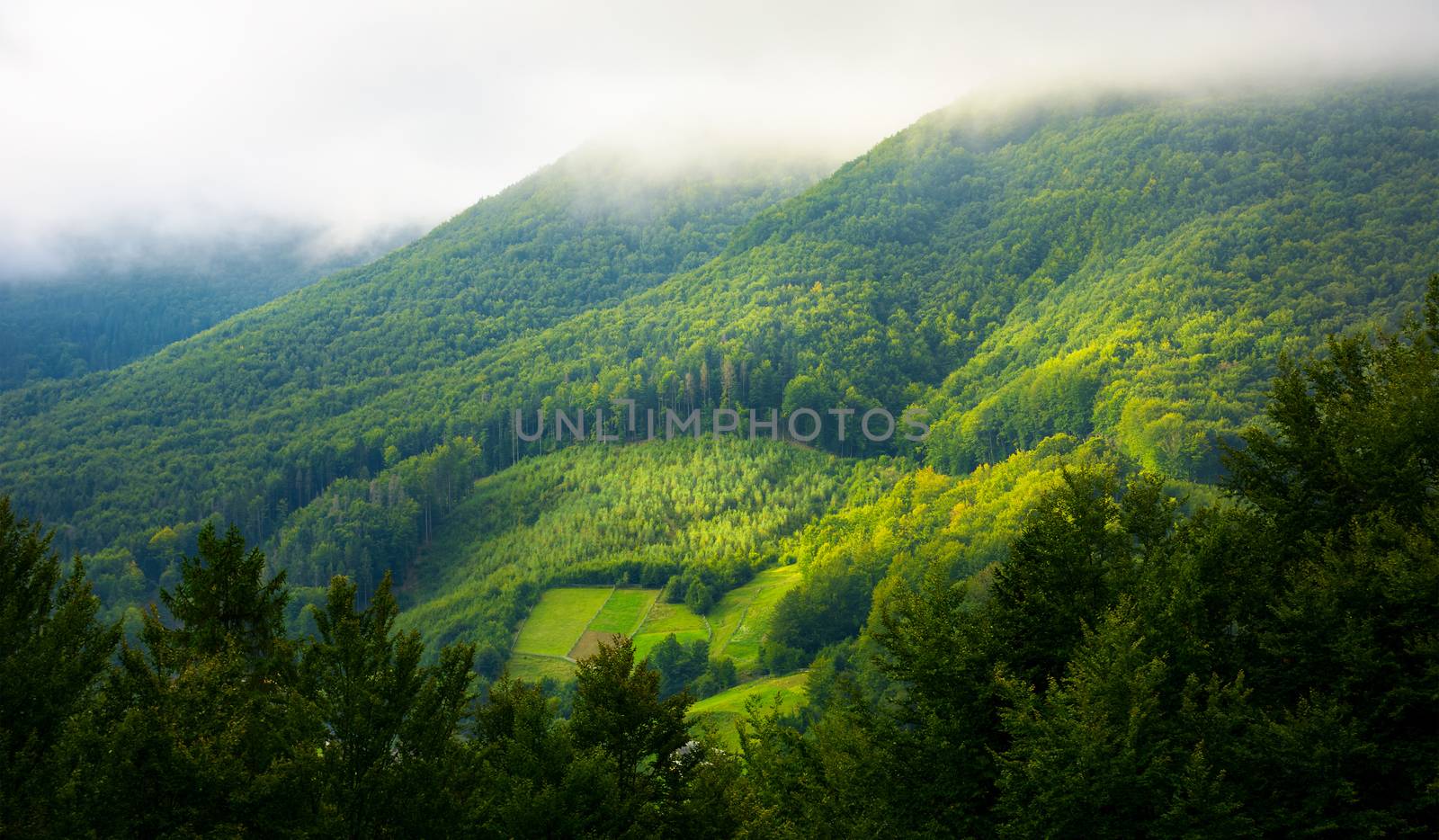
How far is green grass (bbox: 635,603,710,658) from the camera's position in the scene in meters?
110

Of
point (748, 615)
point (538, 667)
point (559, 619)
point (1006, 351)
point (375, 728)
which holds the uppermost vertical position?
point (375, 728)

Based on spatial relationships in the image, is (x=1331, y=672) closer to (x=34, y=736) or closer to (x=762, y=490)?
(x=34, y=736)

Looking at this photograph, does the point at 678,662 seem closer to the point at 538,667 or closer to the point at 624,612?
the point at 538,667

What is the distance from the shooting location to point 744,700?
89875 millimetres

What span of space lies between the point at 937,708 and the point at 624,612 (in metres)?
90.5

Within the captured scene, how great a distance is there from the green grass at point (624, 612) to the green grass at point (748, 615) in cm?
824

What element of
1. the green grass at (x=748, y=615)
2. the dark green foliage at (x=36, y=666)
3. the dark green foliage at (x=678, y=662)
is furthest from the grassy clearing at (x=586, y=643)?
the dark green foliage at (x=36, y=666)

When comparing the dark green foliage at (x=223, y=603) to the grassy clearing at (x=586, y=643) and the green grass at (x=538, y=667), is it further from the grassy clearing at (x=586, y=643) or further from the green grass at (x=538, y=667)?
the grassy clearing at (x=586, y=643)

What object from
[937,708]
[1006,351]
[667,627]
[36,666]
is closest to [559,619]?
[667,627]

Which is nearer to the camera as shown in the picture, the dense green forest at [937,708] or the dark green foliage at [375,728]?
the dense green forest at [937,708]

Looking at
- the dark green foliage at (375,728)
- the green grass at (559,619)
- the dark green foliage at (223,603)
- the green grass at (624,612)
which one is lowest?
the green grass at (624,612)

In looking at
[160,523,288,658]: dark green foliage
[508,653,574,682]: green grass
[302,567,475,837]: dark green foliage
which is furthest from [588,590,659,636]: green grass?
[302,567,475,837]: dark green foliage

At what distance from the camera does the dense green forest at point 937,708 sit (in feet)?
83.9

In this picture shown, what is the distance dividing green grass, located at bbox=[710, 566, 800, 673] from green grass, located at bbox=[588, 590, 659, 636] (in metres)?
8.24
